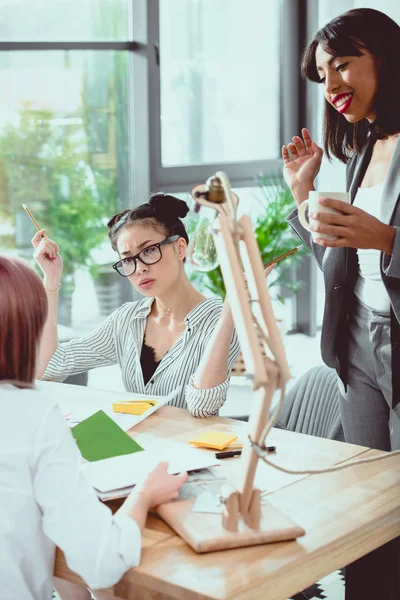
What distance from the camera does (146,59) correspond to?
491cm

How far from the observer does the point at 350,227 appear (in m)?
1.79

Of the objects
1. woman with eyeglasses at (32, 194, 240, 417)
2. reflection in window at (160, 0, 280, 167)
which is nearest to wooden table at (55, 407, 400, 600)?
woman with eyeglasses at (32, 194, 240, 417)

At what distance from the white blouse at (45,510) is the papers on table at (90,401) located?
0.64 meters

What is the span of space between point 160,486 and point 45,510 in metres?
0.25

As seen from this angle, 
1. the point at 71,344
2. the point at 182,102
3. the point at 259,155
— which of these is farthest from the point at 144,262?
the point at 259,155

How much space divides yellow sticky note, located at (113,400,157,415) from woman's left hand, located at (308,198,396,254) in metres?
0.58

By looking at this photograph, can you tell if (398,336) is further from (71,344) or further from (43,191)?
(43,191)

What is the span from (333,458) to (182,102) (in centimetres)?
Result: 388

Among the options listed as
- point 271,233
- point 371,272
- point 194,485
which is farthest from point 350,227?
point 271,233

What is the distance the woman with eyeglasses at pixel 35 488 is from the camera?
1231 millimetres

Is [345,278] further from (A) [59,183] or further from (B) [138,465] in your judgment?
(A) [59,183]

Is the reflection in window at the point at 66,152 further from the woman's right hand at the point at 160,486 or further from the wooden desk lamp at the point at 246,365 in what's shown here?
the wooden desk lamp at the point at 246,365

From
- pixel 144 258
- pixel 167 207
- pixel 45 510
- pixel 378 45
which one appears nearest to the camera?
pixel 45 510

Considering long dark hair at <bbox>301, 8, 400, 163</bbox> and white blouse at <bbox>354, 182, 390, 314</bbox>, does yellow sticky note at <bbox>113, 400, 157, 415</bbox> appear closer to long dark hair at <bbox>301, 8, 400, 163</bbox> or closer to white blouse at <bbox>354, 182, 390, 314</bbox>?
white blouse at <bbox>354, 182, 390, 314</bbox>
